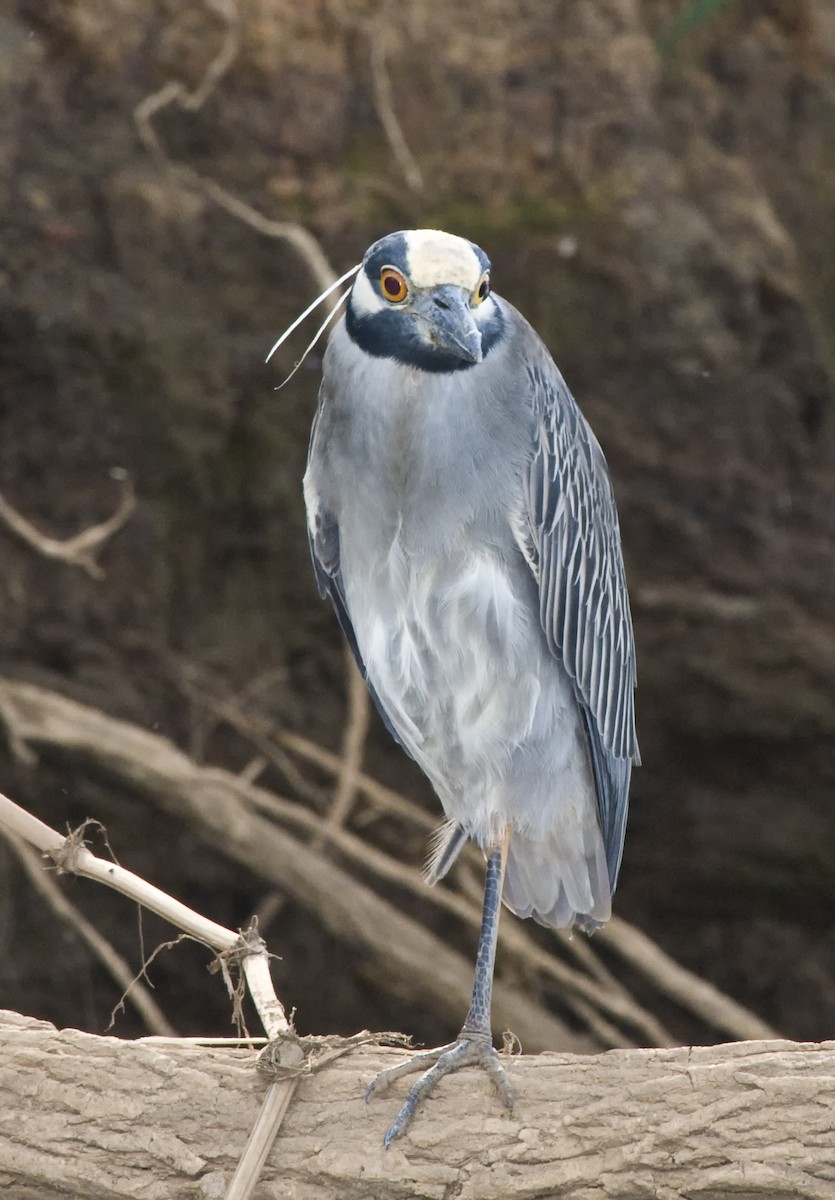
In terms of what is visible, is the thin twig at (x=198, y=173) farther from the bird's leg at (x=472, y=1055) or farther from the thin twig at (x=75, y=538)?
the bird's leg at (x=472, y=1055)

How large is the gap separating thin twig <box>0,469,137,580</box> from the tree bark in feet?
4.29

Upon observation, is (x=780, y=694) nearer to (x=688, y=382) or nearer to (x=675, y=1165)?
(x=688, y=382)

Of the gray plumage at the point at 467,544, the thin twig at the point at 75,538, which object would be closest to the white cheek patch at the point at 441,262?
the gray plumage at the point at 467,544

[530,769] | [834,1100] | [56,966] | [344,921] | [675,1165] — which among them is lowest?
[56,966]

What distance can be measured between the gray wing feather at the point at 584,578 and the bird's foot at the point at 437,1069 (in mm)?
440

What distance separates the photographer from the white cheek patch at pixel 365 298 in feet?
5.26

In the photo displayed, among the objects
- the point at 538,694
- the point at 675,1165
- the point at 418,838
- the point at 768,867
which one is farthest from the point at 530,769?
the point at 768,867

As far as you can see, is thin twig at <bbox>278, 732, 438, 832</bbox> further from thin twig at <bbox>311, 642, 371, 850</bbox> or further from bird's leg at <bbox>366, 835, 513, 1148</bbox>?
bird's leg at <bbox>366, 835, 513, 1148</bbox>

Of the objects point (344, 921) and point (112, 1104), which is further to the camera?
point (344, 921)

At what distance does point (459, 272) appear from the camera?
1.52m

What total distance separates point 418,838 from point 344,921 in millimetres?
331

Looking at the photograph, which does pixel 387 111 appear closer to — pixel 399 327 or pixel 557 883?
pixel 399 327

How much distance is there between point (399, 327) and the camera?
1.60 meters

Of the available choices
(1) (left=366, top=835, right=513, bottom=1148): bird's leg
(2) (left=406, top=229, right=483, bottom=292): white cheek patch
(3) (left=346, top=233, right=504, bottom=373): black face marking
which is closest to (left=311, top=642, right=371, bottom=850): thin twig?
(1) (left=366, top=835, right=513, bottom=1148): bird's leg
